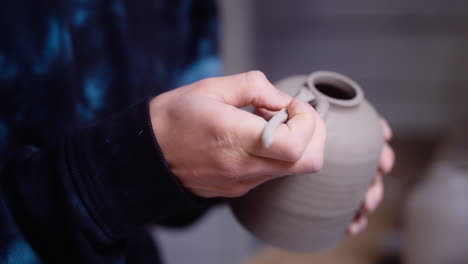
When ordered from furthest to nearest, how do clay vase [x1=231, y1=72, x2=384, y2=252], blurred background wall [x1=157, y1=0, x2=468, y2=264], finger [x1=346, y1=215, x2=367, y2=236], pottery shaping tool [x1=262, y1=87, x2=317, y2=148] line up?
blurred background wall [x1=157, y1=0, x2=468, y2=264], finger [x1=346, y1=215, x2=367, y2=236], clay vase [x1=231, y1=72, x2=384, y2=252], pottery shaping tool [x1=262, y1=87, x2=317, y2=148]

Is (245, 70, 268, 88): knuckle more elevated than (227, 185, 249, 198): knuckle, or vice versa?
(245, 70, 268, 88): knuckle

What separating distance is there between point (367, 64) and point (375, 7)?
0.90ft

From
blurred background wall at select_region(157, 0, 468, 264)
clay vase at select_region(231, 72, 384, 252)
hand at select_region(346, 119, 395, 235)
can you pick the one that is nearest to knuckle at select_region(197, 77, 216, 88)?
clay vase at select_region(231, 72, 384, 252)

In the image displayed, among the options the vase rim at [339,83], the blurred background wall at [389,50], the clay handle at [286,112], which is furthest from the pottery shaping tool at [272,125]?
the blurred background wall at [389,50]

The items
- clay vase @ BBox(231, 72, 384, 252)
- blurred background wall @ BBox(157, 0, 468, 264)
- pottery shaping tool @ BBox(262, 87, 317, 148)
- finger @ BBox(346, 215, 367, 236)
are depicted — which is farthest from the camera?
blurred background wall @ BBox(157, 0, 468, 264)

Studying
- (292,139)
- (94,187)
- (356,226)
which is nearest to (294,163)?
(292,139)

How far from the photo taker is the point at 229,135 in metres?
0.33

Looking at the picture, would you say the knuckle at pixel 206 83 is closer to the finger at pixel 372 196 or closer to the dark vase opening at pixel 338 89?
the dark vase opening at pixel 338 89

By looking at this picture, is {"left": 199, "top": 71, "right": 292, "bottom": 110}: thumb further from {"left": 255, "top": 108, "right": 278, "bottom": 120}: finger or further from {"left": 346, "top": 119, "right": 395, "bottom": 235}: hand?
{"left": 346, "top": 119, "right": 395, "bottom": 235}: hand

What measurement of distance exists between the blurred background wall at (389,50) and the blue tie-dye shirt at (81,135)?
1.35 metres

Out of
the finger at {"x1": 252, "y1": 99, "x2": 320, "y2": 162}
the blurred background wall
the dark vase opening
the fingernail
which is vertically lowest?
A: the blurred background wall

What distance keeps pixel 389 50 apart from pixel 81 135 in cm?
195

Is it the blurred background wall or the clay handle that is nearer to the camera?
the clay handle

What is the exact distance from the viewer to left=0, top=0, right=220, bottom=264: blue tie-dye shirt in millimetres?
363
